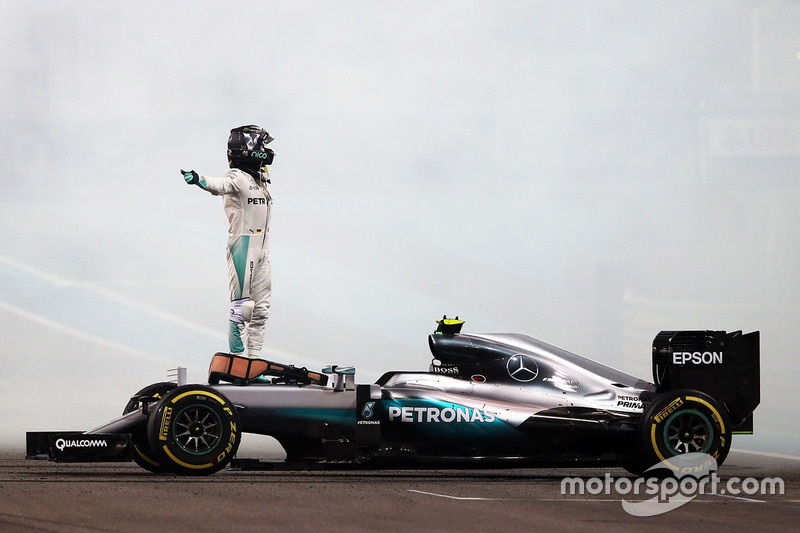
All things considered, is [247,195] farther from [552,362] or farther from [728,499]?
[728,499]

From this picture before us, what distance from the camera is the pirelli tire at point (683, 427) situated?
1004 cm

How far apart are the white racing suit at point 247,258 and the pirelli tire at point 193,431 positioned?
205cm

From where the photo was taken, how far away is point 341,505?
7.61 m

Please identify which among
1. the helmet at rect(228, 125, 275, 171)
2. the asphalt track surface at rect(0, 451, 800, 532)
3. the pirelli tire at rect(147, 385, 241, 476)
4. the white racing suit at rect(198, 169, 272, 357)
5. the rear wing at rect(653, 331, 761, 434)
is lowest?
the asphalt track surface at rect(0, 451, 800, 532)

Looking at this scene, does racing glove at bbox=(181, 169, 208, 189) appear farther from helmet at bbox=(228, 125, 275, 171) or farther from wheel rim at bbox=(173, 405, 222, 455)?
wheel rim at bbox=(173, 405, 222, 455)

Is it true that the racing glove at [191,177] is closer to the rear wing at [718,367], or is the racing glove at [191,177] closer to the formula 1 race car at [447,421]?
the formula 1 race car at [447,421]

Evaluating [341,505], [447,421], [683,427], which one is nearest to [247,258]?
[447,421]

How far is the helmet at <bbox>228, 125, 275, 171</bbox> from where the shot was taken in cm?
1198

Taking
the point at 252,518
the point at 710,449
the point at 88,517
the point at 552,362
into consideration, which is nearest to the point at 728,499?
the point at 710,449

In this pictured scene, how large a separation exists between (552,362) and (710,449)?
4.93ft

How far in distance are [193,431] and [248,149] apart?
3.25m

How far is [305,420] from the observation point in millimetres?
10156

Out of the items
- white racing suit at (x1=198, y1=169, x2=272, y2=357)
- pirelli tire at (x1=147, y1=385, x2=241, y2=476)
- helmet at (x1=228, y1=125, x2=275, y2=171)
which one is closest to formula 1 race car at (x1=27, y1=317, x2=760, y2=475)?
pirelli tire at (x1=147, y1=385, x2=241, y2=476)

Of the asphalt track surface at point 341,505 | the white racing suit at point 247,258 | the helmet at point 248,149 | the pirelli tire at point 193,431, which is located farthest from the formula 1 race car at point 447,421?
the helmet at point 248,149
